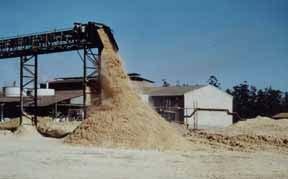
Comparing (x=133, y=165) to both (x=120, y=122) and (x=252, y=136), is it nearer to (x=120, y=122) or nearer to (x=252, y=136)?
(x=120, y=122)

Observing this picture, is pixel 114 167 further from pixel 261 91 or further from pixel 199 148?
pixel 261 91

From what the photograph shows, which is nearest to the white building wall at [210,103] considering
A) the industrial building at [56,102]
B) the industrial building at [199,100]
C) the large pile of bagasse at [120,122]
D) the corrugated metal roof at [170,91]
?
the industrial building at [199,100]

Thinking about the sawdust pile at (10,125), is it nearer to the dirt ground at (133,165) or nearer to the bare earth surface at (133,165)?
the bare earth surface at (133,165)

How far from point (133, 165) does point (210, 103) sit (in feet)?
180

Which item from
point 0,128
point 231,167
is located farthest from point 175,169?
point 0,128

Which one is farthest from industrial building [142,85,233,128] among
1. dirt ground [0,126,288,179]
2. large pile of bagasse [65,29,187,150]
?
dirt ground [0,126,288,179]

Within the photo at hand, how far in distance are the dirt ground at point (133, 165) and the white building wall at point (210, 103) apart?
132ft

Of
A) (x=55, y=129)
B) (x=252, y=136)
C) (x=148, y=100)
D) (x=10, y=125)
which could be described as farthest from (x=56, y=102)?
(x=252, y=136)

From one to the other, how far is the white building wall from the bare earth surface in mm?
40139

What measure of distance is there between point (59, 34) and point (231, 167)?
1056 inches

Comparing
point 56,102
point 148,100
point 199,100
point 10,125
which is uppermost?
point 199,100

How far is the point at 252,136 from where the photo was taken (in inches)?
1096

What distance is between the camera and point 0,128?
149 feet

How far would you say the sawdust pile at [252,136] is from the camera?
26062 millimetres
